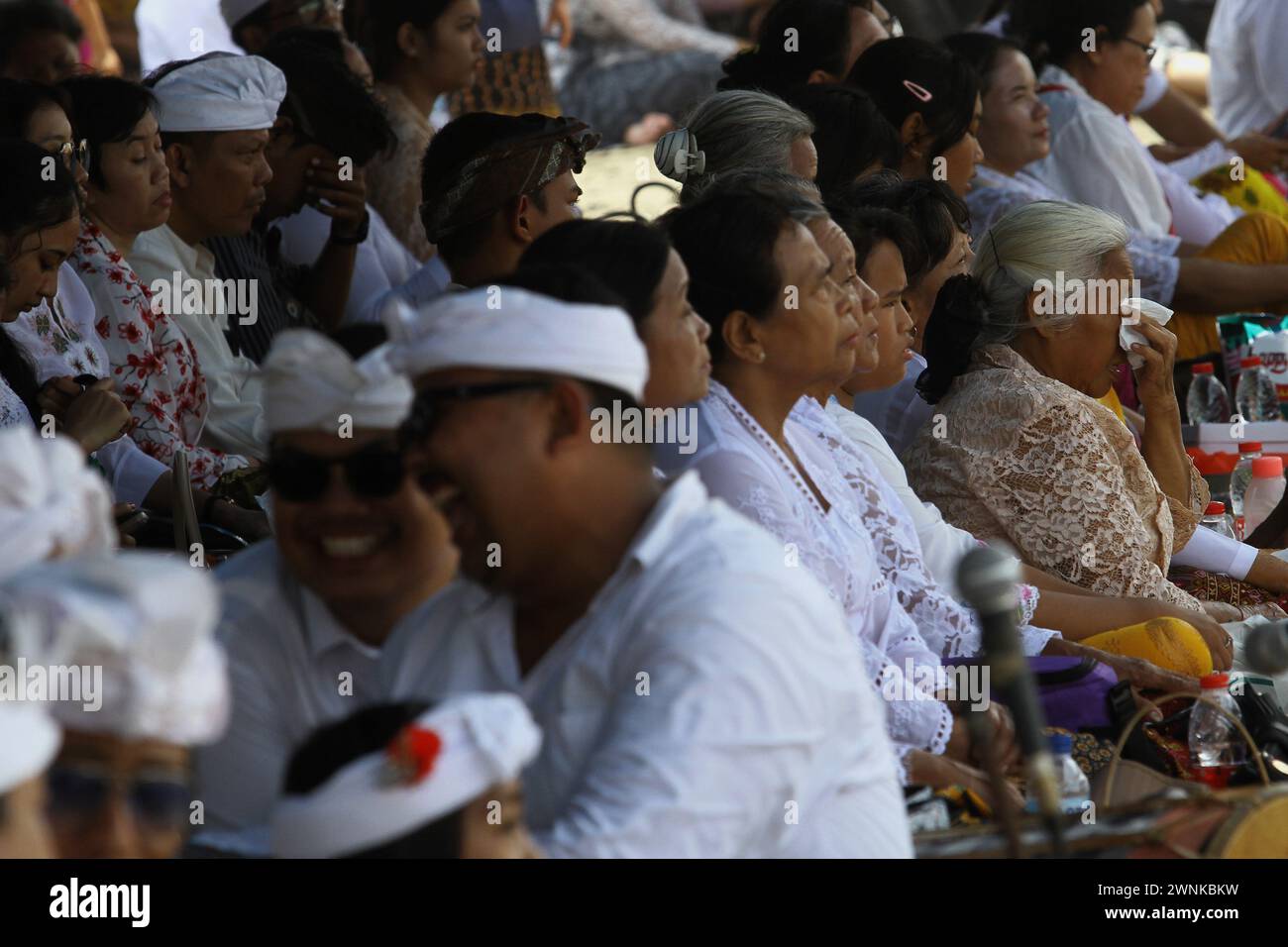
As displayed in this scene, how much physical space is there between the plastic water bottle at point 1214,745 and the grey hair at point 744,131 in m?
1.76

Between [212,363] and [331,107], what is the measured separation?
3.19 ft

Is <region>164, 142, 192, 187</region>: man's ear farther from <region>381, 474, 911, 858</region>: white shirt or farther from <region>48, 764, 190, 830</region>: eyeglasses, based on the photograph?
<region>48, 764, 190, 830</region>: eyeglasses

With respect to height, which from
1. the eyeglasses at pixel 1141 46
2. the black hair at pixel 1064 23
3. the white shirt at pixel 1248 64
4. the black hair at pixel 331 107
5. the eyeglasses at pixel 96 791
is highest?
the white shirt at pixel 1248 64

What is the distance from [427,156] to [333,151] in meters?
0.95

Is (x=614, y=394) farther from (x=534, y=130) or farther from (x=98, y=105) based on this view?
(x=98, y=105)

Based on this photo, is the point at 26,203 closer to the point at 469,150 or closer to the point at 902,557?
the point at 469,150

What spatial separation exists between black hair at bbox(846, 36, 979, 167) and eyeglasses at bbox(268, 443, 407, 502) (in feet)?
11.9

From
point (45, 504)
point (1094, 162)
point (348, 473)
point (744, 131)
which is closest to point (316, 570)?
point (348, 473)

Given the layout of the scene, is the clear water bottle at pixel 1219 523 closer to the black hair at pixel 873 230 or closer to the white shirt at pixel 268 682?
the black hair at pixel 873 230

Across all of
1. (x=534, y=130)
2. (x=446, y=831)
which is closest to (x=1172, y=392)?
(x=534, y=130)

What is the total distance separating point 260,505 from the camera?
13.7ft

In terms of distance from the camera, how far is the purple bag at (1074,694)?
3.46 meters

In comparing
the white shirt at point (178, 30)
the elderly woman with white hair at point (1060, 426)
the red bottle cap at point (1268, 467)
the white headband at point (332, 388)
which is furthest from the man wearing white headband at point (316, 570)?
the white shirt at point (178, 30)

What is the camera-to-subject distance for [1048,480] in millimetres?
4105
